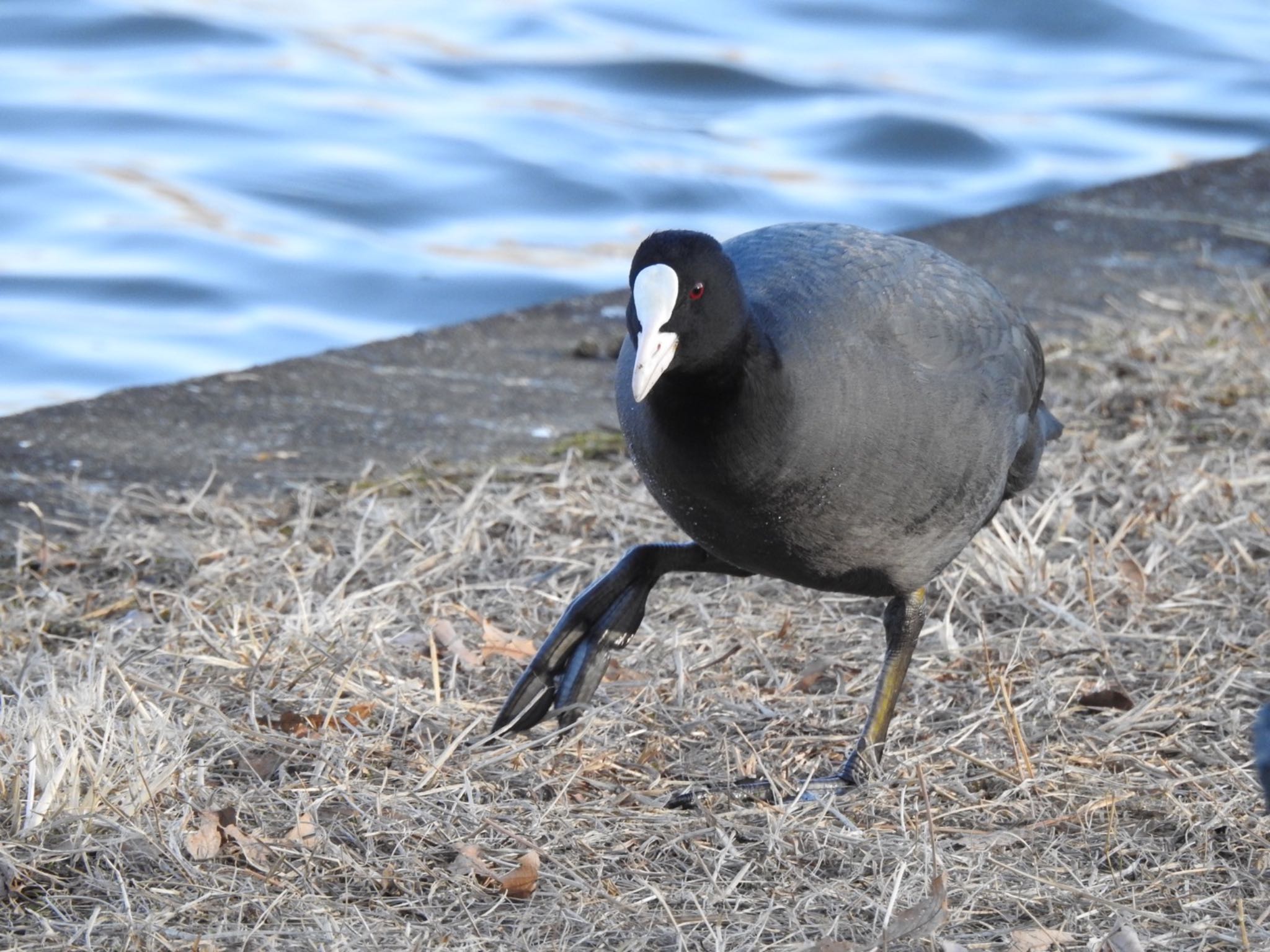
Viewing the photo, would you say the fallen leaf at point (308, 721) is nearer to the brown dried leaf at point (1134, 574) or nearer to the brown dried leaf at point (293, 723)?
the brown dried leaf at point (293, 723)

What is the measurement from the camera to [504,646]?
348 cm

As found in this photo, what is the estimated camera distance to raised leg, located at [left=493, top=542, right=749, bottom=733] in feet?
10.5

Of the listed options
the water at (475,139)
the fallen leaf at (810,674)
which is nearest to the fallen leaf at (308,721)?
the fallen leaf at (810,674)

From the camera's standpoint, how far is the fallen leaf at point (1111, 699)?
3264mm

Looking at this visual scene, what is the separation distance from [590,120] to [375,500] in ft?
18.7

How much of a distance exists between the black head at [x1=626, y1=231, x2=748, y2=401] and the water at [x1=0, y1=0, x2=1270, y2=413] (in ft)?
12.8

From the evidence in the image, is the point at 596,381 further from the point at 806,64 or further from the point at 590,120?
the point at 806,64

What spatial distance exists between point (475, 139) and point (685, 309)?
6660 millimetres

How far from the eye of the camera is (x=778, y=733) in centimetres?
320

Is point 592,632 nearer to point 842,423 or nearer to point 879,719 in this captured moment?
point 879,719

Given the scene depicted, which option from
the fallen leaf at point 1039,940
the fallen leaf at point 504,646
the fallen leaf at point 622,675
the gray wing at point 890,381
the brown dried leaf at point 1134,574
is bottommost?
the fallen leaf at point 622,675

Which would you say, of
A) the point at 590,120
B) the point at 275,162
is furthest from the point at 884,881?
the point at 590,120

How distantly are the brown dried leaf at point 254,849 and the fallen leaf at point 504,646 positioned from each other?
2.90ft

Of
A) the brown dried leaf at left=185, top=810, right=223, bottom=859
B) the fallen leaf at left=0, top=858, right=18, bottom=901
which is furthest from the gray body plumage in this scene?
the fallen leaf at left=0, top=858, right=18, bottom=901
